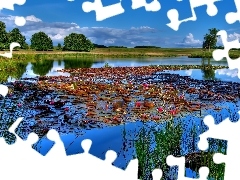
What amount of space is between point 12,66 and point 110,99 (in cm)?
1760

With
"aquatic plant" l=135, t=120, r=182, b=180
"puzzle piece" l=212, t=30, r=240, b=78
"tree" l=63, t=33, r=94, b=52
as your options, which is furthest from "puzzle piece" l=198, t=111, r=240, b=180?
"tree" l=63, t=33, r=94, b=52

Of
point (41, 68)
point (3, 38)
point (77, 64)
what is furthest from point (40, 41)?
point (41, 68)

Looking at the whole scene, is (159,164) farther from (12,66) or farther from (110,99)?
(12,66)

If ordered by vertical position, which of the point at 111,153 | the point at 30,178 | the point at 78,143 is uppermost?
the point at 111,153

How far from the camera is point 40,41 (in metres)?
93.4

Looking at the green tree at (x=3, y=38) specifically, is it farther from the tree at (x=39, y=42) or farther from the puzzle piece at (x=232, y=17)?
the puzzle piece at (x=232, y=17)

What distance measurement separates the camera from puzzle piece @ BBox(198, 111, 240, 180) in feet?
13.6

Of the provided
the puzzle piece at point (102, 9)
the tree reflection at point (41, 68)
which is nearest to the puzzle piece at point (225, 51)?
the puzzle piece at point (102, 9)

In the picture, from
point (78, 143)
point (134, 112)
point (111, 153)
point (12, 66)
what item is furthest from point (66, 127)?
point (12, 66)

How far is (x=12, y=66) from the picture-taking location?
102 ft

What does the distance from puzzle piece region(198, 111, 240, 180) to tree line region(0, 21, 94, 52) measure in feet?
208

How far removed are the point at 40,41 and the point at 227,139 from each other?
9167 cm

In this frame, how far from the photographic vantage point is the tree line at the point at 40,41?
66.8 meters

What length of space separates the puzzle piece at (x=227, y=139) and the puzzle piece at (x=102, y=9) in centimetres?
146
